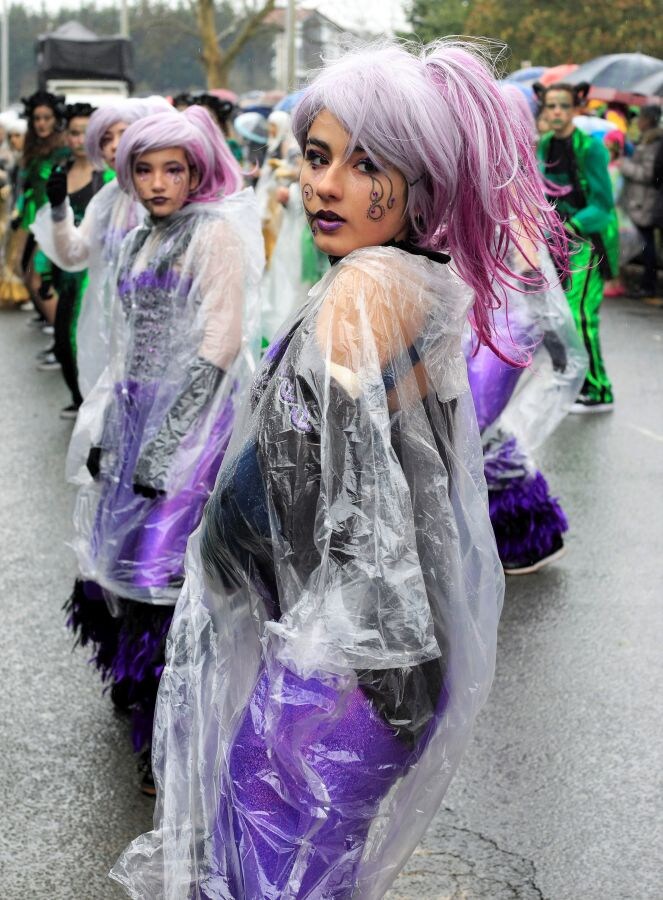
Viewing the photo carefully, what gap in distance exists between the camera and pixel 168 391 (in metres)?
3.58

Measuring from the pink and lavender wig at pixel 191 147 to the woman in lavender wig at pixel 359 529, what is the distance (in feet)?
5.06

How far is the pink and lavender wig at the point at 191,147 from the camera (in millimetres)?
3670

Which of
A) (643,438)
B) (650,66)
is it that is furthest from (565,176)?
(650,66)

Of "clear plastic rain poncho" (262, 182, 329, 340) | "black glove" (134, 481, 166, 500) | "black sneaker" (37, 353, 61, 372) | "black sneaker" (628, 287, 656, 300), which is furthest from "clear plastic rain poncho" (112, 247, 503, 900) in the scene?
"black sneaker" (628, 287, 656, 300)

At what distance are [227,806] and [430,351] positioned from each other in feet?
2.58

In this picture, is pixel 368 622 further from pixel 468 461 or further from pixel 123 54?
pixel 123 54

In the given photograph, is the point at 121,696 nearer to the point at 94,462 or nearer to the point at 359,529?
the point at 94,462

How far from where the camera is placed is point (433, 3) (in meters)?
34.5

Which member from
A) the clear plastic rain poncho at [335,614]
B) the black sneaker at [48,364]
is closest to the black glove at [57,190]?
the clear plastic rain poncho at [335,614]

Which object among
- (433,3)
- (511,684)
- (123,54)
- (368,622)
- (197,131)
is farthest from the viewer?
(433,3)

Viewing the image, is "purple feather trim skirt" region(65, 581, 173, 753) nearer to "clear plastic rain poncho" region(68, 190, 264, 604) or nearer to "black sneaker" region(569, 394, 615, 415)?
"clear plastic rain poncho" region(68, 190, 264, 604)

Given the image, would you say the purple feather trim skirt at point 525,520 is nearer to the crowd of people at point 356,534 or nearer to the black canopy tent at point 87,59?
the crowd of people at point 356,534

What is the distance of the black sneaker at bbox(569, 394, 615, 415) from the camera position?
8695 millimetres

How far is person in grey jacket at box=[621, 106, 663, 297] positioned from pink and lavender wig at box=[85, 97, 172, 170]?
9.79 metres
